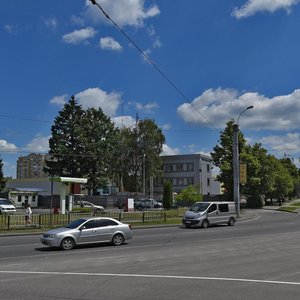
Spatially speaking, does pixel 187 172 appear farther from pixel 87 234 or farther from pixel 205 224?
pixel 87 234

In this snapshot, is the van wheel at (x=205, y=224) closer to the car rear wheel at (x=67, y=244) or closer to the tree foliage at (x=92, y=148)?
the car rear wheel at (x=67, y=244)

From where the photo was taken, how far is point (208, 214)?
107ft

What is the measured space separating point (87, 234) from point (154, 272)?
7.80m

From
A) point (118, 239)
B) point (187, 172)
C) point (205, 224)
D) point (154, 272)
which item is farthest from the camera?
point (187, 172)

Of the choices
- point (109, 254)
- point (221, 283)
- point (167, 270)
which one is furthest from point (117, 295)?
point (109, 254)

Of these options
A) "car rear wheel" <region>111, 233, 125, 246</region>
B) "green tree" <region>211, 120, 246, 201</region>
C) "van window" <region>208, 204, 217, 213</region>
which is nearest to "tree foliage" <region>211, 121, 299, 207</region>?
"green tree" <region>211, 120, 246, 201</region>

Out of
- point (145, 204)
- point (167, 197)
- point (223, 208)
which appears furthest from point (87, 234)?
point (167, 197)

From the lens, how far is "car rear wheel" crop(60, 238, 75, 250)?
60.0 feet

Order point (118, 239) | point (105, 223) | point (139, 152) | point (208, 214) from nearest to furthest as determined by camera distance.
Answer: point (105, 223), point (118, 239), point (208, 214), point (139, 152)

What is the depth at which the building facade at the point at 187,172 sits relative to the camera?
10688 centimetres

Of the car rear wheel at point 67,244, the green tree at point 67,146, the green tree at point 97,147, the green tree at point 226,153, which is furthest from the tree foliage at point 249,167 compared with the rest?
the car rear wheel at point 67,244

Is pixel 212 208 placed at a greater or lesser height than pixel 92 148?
lesser

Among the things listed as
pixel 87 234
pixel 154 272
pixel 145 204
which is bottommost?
pixel 154 272

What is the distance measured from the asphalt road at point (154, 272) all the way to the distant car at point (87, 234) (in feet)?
1.49
